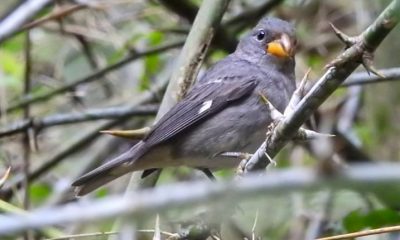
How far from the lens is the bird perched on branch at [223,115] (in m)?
3.34

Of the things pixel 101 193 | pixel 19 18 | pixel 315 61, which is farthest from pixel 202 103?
pixel 315 61

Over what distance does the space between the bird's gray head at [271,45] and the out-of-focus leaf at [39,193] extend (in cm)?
135

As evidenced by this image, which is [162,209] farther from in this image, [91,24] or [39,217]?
[91,24]

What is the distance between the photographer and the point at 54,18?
3365 mm

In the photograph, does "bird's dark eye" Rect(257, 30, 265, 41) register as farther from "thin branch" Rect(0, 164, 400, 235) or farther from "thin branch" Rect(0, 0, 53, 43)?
"thin branch" Rect(0, 164, 400, 235)

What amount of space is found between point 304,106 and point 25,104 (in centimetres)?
264

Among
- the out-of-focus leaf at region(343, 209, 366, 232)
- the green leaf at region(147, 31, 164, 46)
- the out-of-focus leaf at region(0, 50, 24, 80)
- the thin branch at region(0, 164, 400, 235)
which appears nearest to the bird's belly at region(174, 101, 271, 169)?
the green leaf at region(147, 31, 164, 46)

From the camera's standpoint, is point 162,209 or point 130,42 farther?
point 130,42

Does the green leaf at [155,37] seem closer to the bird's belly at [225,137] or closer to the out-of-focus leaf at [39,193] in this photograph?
the bird's belly at [225,137]

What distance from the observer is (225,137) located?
3459mm

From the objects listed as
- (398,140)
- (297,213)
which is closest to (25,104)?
(297,213)

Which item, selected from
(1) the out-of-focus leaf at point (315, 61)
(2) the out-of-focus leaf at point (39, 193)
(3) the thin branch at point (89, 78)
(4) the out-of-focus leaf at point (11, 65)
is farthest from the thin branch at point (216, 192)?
(1) the out-of-focus leaf at point (315, 61)

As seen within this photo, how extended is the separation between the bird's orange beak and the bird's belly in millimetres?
311

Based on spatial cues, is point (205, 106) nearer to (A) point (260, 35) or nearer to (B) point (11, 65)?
(A) point (260, 35)
